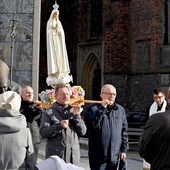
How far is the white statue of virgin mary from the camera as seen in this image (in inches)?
392

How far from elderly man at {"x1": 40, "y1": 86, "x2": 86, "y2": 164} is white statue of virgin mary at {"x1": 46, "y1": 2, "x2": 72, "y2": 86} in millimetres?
3862

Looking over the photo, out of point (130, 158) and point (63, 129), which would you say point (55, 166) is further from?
point (130, 158)

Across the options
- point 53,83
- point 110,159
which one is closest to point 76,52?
point 53,83

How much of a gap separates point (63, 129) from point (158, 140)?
1823 mm

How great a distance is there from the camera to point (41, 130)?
5754 millimetres

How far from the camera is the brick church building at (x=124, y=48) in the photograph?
22.9 m

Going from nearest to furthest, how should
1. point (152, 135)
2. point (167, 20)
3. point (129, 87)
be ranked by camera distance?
point (152, 135)
point (167, 20)
point (129, 87)

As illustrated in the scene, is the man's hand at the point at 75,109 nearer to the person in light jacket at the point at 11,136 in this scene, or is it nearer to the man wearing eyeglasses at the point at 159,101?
the person in light jacket at the point at 11,136

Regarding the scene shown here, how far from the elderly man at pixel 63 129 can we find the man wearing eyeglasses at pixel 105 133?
47 cm

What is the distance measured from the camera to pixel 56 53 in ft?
33.9

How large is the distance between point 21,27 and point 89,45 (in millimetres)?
12542

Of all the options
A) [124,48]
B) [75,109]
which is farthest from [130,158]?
[124,48]

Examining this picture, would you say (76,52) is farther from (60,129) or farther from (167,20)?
(60,129)

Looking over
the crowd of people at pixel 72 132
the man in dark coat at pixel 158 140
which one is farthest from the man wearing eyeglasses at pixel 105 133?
the man in dark coat at pixel 158 140
